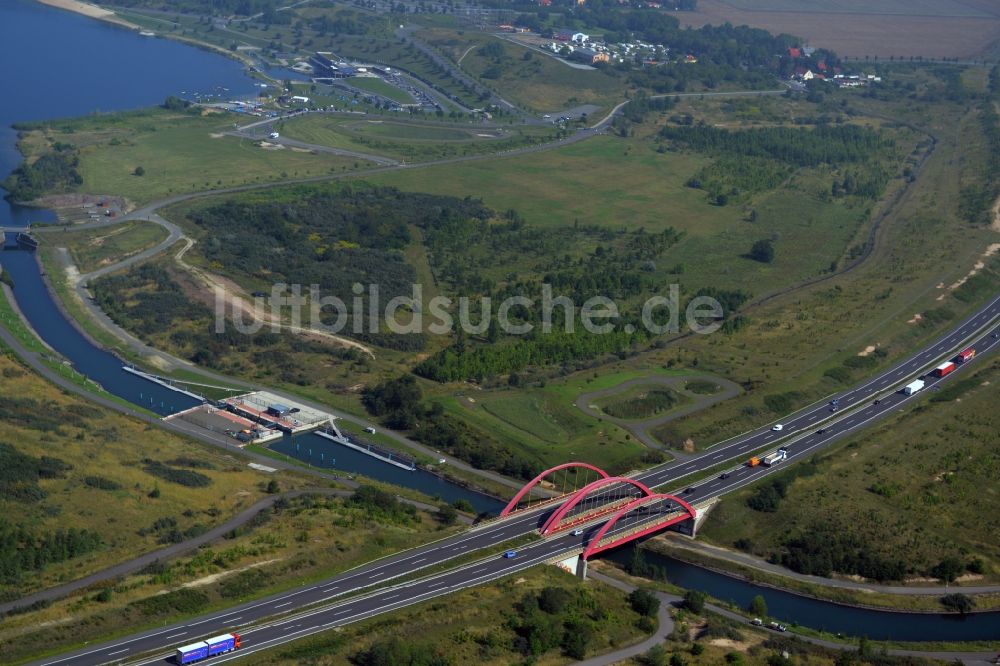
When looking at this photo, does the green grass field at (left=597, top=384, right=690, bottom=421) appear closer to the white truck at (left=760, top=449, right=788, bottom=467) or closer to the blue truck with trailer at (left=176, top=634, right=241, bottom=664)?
the white truck at (left=760, top=449, right=788, bottom=467)

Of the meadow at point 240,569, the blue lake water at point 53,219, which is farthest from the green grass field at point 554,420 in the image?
the meadow at point 240,569

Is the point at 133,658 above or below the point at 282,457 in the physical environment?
above

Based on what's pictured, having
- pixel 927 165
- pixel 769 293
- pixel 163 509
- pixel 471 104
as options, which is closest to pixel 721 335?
pixel 769 293

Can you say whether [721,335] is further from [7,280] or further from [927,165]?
[927,165]

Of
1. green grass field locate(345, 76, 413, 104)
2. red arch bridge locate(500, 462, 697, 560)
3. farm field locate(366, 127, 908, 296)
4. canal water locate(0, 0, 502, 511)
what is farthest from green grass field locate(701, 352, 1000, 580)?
green grass field locate(345, 76, 413, 104)

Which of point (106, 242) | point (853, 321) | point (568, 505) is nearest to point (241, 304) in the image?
point (106, 242)

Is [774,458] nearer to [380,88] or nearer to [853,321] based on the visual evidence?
[853,321]

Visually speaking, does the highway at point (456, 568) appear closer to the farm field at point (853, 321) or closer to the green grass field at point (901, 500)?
the farm field at point (853, 321)
